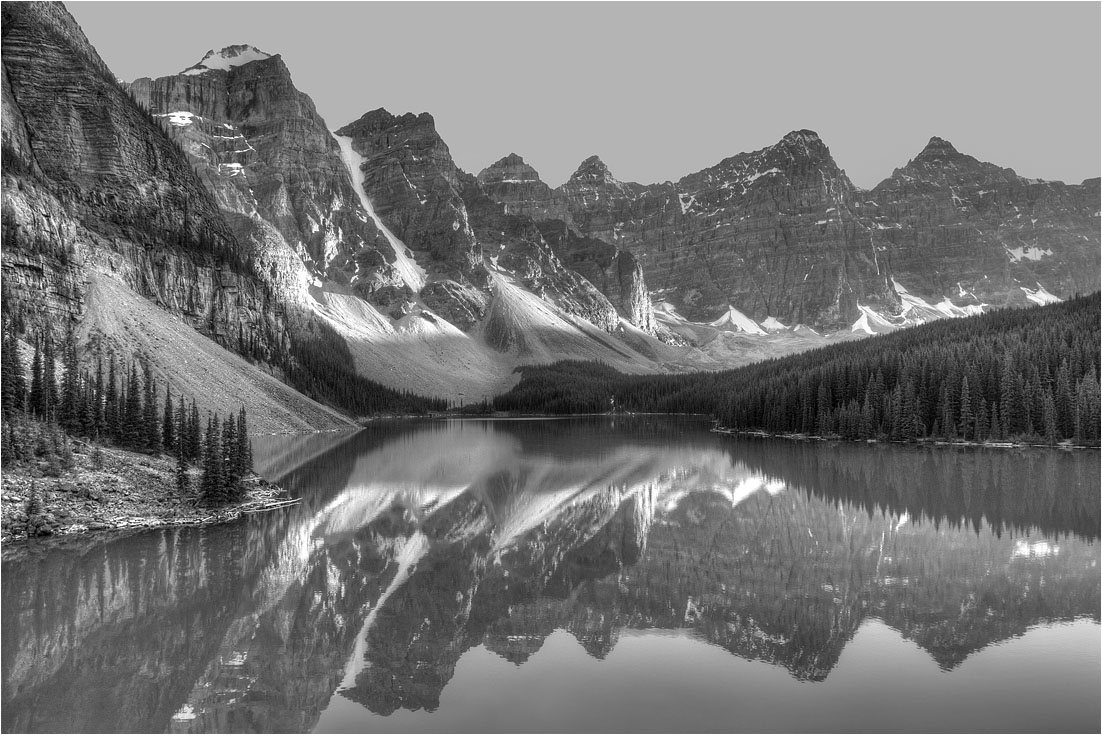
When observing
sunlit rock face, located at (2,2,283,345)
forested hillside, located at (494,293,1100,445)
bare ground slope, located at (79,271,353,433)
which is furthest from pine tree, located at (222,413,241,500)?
forested hillside, located at (494,293,1100,445)

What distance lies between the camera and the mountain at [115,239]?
9112 cm

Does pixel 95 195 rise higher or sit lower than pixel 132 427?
higher

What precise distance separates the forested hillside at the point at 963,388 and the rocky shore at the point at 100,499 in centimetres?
7128

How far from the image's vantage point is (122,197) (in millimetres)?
126562

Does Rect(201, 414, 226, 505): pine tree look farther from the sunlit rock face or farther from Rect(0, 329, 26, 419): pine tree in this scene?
the sunlit rock face

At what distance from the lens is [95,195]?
402 ft

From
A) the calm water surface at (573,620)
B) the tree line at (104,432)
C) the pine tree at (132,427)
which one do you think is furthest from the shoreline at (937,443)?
the pine tree at (132,427)

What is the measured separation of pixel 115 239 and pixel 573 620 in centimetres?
11739

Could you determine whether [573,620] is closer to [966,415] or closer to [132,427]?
[132,427]

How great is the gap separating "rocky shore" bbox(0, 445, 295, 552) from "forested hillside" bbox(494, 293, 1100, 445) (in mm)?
71283

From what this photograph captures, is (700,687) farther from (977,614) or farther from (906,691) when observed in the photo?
(977,614)

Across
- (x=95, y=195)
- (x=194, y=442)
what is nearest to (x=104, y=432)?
(x=194, y=442)

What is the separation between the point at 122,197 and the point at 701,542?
121162 mm

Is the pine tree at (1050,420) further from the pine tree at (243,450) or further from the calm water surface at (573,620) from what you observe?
the pine tree at (243,450)
